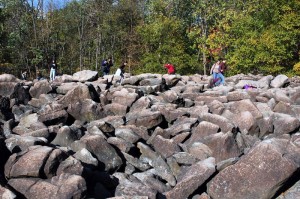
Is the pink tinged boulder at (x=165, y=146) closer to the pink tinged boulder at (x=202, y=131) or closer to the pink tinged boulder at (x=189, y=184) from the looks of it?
the pink tinged boulder at (x=202, y=131)

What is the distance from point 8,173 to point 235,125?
10880 mm

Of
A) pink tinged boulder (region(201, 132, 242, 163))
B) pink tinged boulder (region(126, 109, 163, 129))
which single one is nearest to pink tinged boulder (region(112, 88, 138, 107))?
pink tinged boulder (region(126, 109, 163, 129))

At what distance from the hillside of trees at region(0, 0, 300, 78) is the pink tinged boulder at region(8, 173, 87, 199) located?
31131 mm

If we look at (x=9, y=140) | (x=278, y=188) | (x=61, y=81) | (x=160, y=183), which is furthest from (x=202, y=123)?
(x=61, y=81)

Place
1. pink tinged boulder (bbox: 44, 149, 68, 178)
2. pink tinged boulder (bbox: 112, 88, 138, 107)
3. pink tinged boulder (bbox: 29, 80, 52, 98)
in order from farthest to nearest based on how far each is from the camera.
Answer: pink tinged boulder (bbox: 29, 80, 52, 98), pink tinged boulder (bbox: 112, 88, 138, 107), pink tinged boulder (bbox: 44, 149, 68, 178)

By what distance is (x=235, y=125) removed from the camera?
2073cm

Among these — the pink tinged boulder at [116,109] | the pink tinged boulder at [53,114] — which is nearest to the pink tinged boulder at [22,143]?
the pink tinged boulder at [53,114]

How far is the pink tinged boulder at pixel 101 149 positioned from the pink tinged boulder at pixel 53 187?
3.02 m

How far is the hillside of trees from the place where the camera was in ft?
138

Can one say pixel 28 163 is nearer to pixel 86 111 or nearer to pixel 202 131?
pixel 202 131

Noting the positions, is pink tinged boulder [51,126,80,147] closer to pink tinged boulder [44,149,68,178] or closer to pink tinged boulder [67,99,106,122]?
pink tinged boulder [44,149,68,178]

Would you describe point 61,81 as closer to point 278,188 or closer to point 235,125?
point 235,125

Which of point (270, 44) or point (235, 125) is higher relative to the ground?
point (270, 44)

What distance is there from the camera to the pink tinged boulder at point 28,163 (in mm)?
13782
